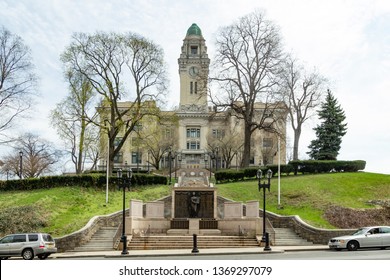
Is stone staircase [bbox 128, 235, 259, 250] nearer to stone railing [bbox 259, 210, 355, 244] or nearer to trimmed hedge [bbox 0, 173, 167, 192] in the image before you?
stone railing [bbox 259, 210, 355, 244]

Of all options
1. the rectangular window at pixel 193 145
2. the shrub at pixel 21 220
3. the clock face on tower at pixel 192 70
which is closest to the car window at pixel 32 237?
the shrub at pixel 21 220

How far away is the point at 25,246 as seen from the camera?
2427 centimetres

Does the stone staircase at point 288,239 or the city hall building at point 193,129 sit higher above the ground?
the city hall building at point 193,129

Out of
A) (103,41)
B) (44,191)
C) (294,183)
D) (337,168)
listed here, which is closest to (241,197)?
(294,183)

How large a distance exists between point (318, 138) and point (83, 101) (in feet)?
88.4

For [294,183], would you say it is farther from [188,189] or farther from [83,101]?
[83,101]

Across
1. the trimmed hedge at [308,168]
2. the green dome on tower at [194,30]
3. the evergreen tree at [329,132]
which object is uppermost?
the green dome on tower at [194,30]

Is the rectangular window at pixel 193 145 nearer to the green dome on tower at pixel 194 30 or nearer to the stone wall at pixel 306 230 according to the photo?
the green dome on tower at pixel 194 30

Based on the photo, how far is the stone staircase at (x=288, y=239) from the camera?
2923cm

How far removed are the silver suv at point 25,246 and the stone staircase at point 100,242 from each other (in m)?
3.40

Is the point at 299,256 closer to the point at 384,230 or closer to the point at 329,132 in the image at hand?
the point at 384,230

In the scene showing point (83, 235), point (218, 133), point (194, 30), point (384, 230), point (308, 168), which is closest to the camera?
point (384, 230)

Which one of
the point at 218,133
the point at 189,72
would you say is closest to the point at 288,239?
the point at 218,133

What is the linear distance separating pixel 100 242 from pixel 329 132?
33006 mm
